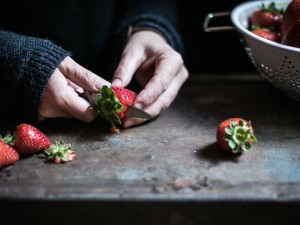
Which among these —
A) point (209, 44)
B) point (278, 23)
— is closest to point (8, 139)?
point (278, 23)

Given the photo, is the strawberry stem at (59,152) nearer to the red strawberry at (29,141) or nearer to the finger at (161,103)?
the red strawberry at (29,141)

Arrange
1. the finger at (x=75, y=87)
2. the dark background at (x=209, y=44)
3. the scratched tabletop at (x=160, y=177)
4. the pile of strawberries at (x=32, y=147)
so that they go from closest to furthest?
the scratched tabletop at (x=160, y=177), the pile of strawberries at (x=32, y=147), the finger at (x=75, y=87), the dark background at (x=209, y=44)

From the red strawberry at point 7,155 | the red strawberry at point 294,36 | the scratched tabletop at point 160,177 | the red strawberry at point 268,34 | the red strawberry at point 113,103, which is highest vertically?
the red strawberry at point 294,36

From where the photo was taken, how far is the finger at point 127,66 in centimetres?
100

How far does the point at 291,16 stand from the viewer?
1017 mm

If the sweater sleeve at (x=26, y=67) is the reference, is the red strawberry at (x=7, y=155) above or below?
below

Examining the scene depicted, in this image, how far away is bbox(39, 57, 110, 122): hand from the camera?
3.06 feet

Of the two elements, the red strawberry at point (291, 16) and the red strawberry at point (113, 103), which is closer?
the red strawberry at point (113, 103)

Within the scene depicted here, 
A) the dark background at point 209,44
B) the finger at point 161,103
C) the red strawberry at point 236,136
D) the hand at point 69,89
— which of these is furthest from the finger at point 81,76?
the dark background at point 209,44

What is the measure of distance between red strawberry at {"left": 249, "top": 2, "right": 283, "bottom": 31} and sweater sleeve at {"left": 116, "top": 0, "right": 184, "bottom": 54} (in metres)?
0.22

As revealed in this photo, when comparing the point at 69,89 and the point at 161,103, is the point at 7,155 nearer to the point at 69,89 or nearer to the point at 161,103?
the point at 69,89

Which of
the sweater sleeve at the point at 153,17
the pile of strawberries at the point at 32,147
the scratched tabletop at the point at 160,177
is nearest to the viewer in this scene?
the scratched tabletop at the point at 160,177

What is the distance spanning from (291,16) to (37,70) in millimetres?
597

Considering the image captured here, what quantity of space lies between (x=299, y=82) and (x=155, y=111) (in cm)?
34
